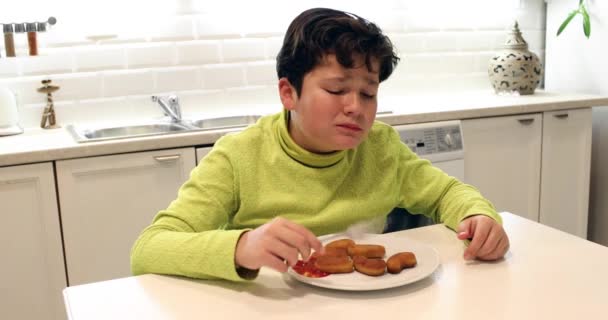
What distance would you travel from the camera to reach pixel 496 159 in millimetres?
2920

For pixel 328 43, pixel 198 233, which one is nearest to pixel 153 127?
pixel 328 43

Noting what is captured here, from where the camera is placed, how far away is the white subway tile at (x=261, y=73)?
305cm

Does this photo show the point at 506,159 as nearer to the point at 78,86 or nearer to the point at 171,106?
the point at 171,106

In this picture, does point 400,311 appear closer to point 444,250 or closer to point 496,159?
point 444,250

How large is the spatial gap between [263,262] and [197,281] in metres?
0.14

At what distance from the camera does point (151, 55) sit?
2.85 m

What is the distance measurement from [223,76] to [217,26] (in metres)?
0.23

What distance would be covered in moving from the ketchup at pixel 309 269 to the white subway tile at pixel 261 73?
2.06 metres

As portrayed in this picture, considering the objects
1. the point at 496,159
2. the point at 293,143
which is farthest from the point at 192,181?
the point at 496,159

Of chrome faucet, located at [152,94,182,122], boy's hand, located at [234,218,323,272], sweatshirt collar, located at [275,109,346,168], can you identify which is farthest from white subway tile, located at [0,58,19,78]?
boy's hand, located at [234,218,323,272]

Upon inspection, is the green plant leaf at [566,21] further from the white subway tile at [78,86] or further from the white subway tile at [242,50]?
the white subway tile at [78,86]

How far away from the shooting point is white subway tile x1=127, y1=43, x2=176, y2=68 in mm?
2818

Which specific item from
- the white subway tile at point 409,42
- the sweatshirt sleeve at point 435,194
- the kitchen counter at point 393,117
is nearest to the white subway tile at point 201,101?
the kitchen counter at point 393,117

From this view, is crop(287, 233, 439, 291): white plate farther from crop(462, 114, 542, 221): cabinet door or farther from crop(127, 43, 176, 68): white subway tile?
crop(127, 43, 176, 68): white subway tile
